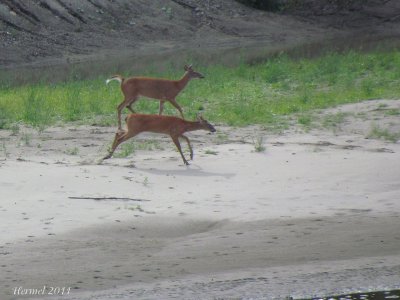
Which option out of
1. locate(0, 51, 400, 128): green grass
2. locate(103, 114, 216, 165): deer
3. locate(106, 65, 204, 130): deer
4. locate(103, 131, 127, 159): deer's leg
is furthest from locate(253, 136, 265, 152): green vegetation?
locate(106, 65, 204, 130): deer

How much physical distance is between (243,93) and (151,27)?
17.8 metres

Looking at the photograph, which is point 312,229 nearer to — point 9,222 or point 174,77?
point 9,222

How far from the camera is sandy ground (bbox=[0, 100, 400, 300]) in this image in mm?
9273

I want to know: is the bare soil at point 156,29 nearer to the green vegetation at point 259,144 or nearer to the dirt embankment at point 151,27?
the dirt embankment at point 151,27

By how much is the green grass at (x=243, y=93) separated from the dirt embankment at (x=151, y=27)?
376 inches

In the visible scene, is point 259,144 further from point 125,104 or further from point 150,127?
point 125,104

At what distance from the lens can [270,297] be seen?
359 inches

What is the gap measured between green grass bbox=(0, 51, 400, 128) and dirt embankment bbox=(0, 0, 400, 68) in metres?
9.55

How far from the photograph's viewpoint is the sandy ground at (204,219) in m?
9.27

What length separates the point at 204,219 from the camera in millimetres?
11078

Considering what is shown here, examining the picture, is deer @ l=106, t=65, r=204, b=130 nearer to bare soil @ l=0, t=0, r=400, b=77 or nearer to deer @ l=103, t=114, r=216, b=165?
deer @ l=103, t=114, r=216, b=165

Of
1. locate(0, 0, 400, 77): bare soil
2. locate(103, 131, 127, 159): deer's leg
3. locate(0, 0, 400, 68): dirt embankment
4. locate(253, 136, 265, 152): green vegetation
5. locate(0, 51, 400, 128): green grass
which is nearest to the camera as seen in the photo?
locate(103, 131, 127, 159): deer's leg

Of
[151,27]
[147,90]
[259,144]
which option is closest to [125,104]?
[147,90]

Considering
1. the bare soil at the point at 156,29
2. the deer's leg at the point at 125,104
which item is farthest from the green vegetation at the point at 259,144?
the bare soil at the point at 156,29
